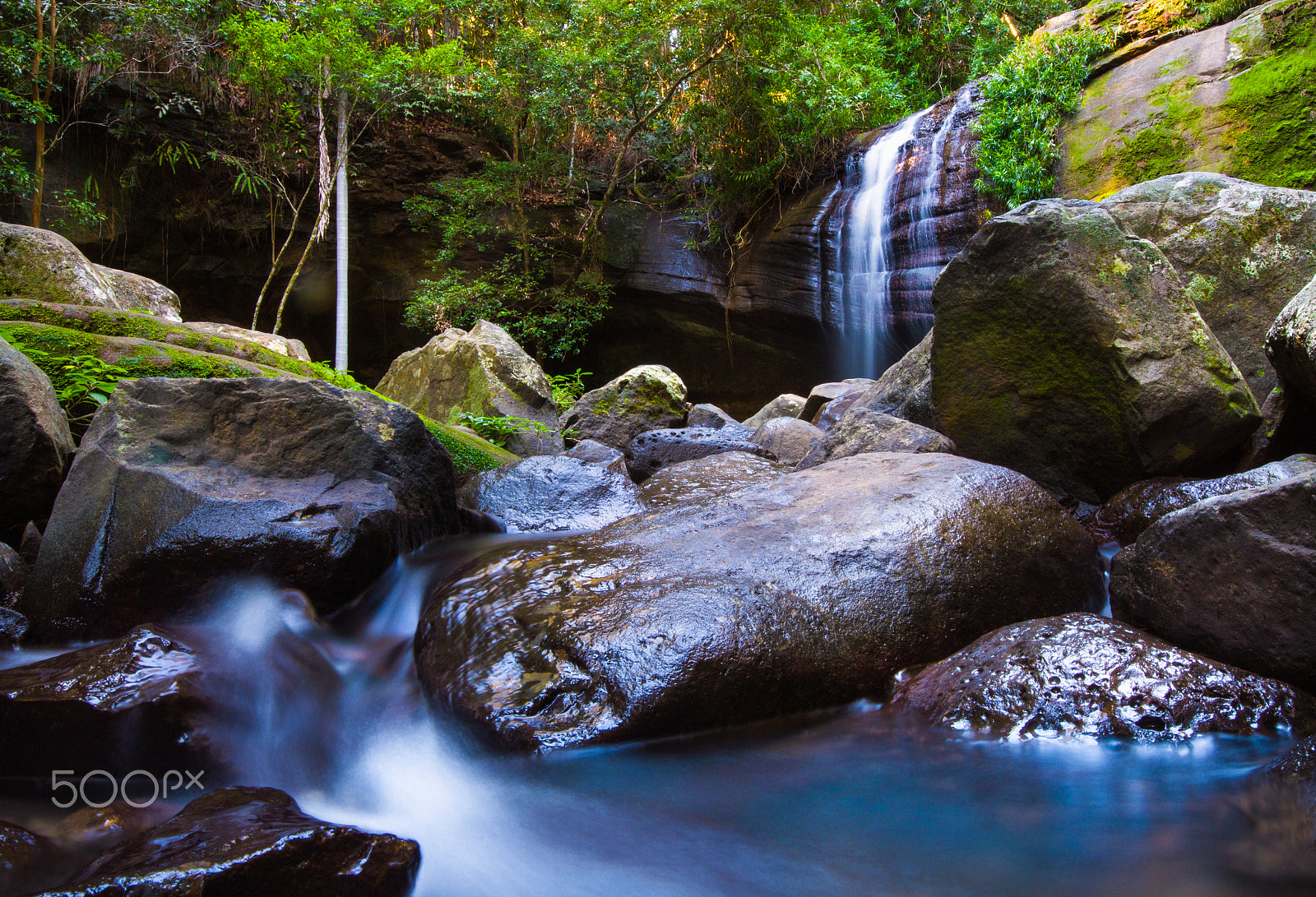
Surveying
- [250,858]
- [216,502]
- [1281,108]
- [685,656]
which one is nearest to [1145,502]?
[685,656]

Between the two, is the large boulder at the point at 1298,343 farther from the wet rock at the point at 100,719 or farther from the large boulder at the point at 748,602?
the wet rock at the point at 100,719

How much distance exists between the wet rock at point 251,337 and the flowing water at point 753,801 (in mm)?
3613

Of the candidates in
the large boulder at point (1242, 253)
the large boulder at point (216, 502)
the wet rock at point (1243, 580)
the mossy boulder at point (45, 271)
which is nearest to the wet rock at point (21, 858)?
the large boulder at point (216, 502)

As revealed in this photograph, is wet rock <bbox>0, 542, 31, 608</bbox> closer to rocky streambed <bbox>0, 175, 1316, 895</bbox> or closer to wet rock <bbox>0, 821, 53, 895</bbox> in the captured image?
rocky streambed <bbox>0, 175, 1316, 895</bbox>

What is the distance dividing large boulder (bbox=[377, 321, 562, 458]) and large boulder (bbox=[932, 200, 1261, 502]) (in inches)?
183

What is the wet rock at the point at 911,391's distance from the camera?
5234 millimetres

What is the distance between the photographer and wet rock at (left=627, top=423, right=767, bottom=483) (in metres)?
6.61

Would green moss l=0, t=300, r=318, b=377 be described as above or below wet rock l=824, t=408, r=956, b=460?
above

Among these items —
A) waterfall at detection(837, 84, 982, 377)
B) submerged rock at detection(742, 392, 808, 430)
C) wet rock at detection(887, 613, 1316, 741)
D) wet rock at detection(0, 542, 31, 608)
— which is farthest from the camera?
waterfall at detection(837, 84, 982, 377)

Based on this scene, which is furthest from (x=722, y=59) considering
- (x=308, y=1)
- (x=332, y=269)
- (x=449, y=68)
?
(x=332, y=269)

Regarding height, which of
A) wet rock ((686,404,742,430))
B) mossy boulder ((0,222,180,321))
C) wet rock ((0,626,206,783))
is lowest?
wet rock ((0,626,206,783))

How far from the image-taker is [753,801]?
6.39ft

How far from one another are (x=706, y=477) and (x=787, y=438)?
5.58 feet

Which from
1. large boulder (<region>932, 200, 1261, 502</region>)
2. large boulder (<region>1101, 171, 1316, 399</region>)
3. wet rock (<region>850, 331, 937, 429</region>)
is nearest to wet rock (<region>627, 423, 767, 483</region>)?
wet rock (<region>850, 331, 937, 429</region>)
